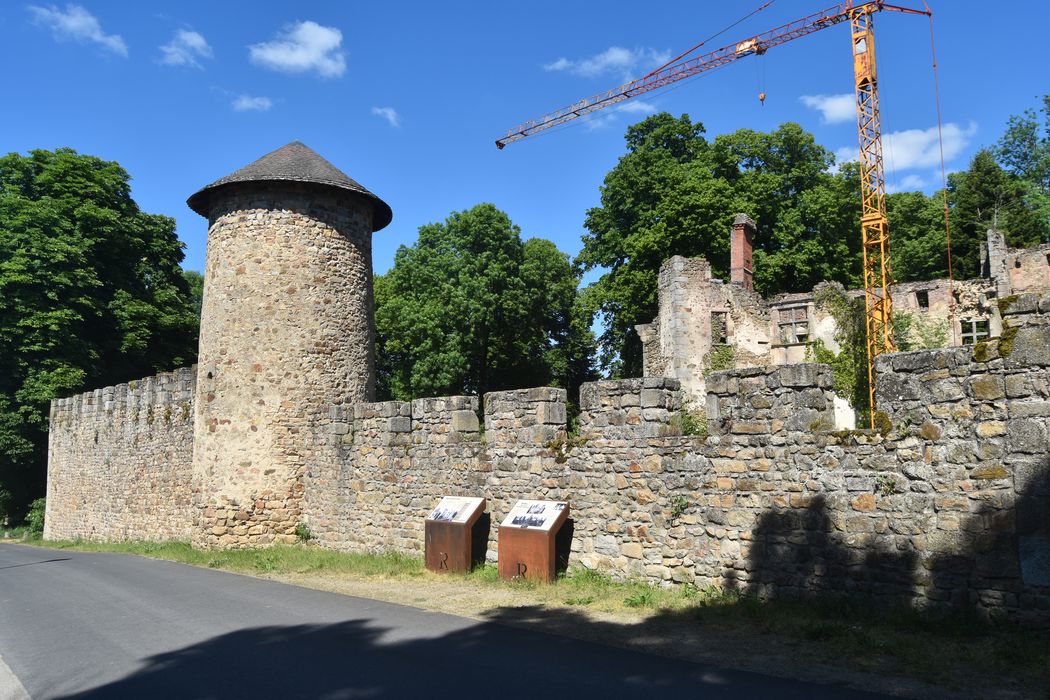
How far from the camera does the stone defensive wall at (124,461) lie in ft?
57.8

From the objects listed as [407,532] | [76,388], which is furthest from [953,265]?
[76,388]

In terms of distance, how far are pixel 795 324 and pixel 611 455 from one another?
18980 millimetres

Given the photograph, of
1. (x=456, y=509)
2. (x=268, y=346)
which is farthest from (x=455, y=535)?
(x=268, y=346)

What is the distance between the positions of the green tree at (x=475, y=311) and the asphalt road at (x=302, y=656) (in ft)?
74.7

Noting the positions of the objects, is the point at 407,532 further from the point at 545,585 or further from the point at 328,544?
the point at 545,585

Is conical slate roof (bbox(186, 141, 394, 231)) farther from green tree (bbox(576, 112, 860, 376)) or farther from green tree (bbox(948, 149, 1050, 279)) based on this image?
green tree (bbox(948, 149, 1050, 279))

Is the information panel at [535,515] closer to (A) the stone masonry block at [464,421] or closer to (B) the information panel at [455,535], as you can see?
(B) the information panel at [455,535]

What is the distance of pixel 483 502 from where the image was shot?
10969 mm

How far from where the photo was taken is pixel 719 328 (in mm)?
27297

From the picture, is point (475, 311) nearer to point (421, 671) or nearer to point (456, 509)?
point (456, 509)

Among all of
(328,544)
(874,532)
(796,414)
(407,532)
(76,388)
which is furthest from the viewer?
(76,388)

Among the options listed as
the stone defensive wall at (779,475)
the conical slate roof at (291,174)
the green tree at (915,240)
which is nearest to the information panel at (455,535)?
the stone defensive wall at (779,475)

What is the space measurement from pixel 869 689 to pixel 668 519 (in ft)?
12.5

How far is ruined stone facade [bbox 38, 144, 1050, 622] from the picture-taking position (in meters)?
6.84
